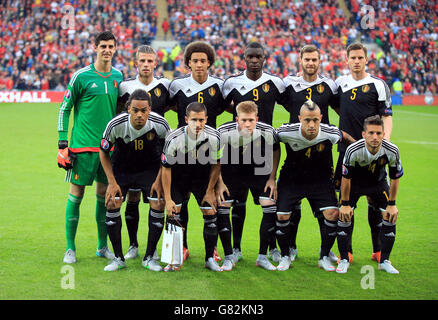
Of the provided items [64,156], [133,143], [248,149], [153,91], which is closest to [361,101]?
[248,149]

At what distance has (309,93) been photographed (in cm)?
626

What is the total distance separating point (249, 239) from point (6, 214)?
3.48 metres

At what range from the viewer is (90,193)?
9.77m

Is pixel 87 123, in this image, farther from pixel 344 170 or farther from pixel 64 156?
pixel 344 170

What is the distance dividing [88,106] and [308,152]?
94.2 inches

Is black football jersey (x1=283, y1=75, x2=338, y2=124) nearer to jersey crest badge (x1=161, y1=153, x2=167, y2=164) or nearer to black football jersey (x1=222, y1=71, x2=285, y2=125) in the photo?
black football jersey (x1=222, y1=71, x2=285, y2=125)

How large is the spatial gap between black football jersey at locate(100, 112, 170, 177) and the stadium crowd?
23.5m

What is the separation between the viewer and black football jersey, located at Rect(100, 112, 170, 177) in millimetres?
5672

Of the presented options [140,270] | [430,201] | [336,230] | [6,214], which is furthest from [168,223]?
[430,201]

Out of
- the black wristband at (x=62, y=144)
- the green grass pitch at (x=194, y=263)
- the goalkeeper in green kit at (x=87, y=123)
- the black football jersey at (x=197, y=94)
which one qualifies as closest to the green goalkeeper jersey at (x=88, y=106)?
the goalkeeper in green kit at (x=87, y=123)

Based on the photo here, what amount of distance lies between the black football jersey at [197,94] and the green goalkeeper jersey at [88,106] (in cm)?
71

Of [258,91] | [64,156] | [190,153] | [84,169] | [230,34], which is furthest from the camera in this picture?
[230,34]

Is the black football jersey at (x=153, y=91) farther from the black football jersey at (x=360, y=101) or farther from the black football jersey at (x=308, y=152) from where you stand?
the black football jersey at (x=360, y=101)

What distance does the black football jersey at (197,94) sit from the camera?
244 inches
